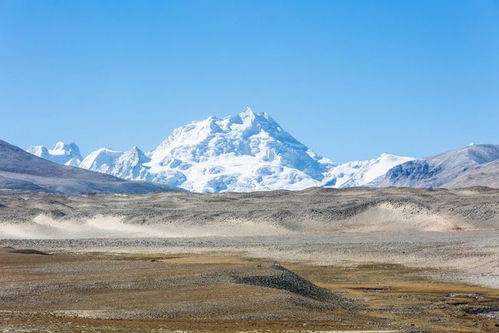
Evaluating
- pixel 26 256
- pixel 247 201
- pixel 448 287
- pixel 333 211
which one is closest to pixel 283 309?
pixel 448 287

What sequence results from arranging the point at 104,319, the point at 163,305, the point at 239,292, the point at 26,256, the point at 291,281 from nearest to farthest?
the point at 104,319 → the point at 163,305 → the point at 239,292 → the point at 291,281 → the point at 26,256

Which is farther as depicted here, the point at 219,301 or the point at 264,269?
the point at 264,269

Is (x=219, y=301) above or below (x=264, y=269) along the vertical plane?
below

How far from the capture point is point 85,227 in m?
156

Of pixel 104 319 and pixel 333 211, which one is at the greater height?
pixel 333 211

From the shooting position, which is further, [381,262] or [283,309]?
[381,262]

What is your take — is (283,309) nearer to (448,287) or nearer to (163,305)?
(163,305)

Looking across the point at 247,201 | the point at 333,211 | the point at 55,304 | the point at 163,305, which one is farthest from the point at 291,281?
the point at 247,201

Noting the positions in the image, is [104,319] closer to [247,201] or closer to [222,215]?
[222,215]

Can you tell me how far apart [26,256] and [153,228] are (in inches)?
2837

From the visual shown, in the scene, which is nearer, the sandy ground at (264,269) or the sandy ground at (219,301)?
the sandy ground at (219,301)

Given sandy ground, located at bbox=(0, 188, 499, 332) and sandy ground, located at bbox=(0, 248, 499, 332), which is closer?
sandy ground, located at bbox=(0, 248, 499, 332)

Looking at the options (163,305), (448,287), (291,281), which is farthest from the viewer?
(448,287)

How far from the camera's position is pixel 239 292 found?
54344 millimetres
